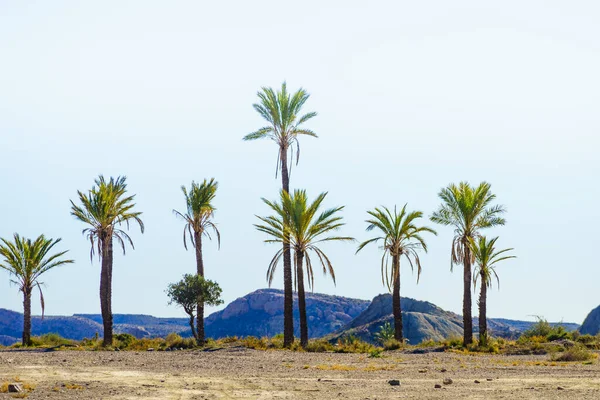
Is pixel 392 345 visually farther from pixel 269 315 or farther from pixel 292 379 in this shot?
pixel 269 315

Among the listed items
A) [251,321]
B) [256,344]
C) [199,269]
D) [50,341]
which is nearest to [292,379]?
[256,344]

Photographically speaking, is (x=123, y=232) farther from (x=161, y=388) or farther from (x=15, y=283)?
(x=161, y=388)

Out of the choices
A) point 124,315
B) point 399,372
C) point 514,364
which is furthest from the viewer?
point 124,315

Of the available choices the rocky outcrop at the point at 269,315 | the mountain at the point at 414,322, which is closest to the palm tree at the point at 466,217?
the mountain at the point at 414,322

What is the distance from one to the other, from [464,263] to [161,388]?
26.1m

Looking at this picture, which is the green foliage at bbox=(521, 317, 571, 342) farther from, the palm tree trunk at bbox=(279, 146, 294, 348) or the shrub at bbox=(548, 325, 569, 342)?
the palm tree trunk at bbox=(279, 146, 294, 348)

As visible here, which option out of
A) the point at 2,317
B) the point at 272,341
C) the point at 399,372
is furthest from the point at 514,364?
the point at 2,317

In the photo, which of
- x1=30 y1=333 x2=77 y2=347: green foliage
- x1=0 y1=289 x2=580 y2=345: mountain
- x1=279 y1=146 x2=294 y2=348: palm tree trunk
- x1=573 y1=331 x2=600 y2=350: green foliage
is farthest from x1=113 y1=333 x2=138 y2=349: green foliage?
x1=0 y1=289 x2=580 y2=345: mountain

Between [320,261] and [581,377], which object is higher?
[320,261]

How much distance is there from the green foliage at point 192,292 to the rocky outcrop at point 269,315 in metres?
107

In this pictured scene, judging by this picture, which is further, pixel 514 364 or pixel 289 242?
pixel 289 242

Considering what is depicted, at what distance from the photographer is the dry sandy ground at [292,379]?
16.6 meters

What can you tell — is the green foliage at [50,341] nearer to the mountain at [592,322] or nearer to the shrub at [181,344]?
the shrub at [181,344]

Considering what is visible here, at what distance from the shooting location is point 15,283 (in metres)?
48.4
